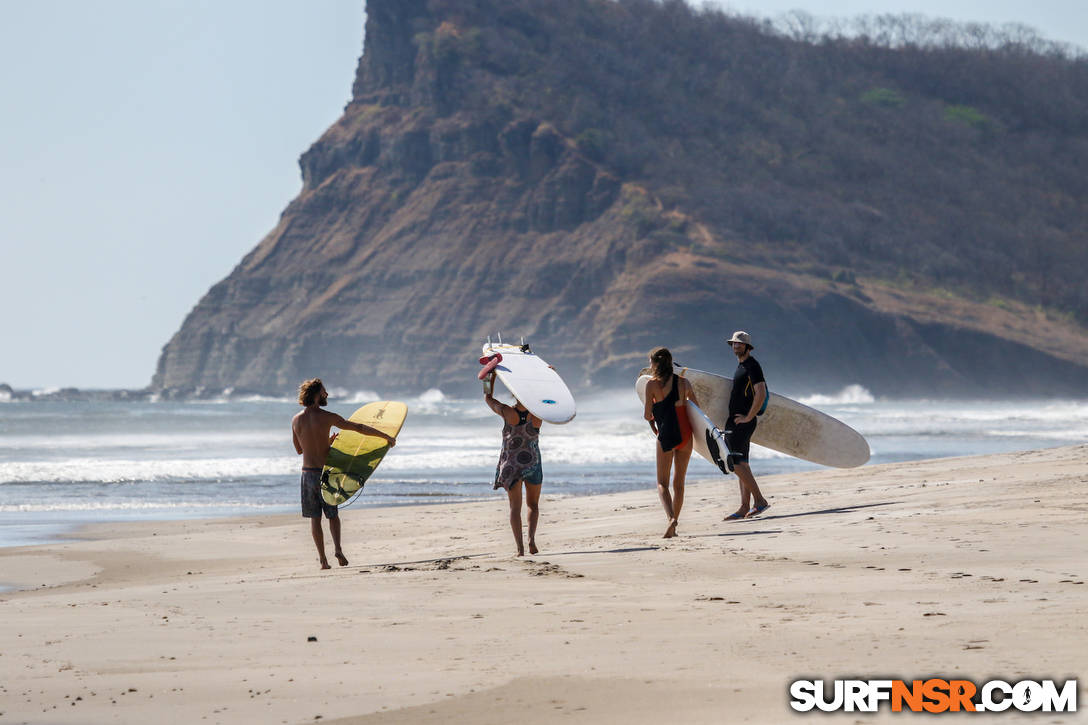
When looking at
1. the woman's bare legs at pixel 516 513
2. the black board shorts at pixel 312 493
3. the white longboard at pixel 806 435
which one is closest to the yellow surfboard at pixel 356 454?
the black board shorts at pixel 312 493

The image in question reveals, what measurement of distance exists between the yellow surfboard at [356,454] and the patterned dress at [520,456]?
2.94 ft

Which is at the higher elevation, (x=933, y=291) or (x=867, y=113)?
(x=867, y=113)

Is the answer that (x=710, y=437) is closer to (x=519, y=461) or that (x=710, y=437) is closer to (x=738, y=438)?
(x=738, y=438)

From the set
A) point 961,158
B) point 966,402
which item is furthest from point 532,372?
point 961,158

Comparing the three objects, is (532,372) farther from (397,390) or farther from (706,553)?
(397,390)

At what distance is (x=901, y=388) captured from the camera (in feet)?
283

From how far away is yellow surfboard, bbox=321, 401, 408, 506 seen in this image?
8.06m

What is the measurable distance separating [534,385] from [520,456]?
0.71 meters

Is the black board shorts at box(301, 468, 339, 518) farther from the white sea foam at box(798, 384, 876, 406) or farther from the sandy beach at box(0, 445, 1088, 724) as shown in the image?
the white sea foam at box(798, 384, 876, 406)

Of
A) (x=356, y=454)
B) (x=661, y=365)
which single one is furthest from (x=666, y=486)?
(x=356, y=454)

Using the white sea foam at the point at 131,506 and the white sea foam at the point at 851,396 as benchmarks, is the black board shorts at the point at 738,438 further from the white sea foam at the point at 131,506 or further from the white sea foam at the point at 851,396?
the white sea foam at the point at 851,396

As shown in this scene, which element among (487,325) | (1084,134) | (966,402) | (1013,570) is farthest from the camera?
(1084,134)

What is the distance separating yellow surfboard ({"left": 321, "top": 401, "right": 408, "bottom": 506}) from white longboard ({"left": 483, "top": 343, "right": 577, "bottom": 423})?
0.81m

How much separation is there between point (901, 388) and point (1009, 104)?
160ft
